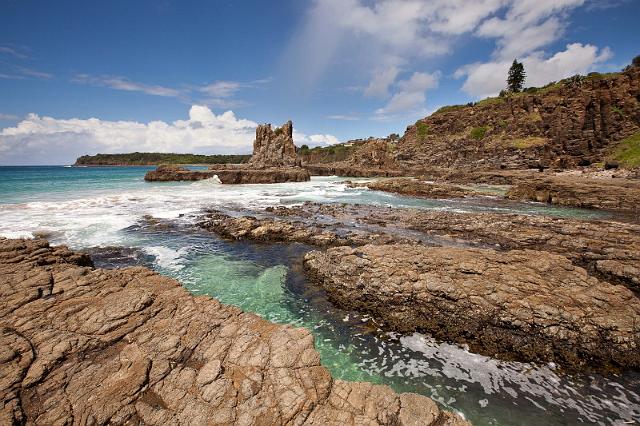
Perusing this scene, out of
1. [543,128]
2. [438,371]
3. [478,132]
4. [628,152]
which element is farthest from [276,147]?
[438,371]

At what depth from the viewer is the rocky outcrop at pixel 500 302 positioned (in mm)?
7918

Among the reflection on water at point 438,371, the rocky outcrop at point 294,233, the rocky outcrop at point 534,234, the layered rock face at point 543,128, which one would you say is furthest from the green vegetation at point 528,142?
the reflection on water at point 438,371

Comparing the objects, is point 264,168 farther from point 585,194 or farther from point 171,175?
point 585,194

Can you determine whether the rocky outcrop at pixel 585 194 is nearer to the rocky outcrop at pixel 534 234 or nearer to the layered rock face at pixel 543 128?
the rocky outcrop at pixel 534 234

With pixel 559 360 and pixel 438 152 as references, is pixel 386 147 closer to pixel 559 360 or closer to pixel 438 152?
pixel 438 152

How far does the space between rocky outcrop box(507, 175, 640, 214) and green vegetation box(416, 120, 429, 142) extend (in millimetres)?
64823

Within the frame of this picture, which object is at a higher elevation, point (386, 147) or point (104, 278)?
point (386, 147)

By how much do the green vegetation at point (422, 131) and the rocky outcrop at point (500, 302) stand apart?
95.4 m

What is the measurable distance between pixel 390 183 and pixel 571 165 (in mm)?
45330

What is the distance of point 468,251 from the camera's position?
1212cm

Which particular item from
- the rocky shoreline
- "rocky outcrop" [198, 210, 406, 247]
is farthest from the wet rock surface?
the rocky shoreline

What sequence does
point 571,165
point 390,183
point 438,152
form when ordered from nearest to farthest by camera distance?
point 390,183 → point 571,165 → point 438,152

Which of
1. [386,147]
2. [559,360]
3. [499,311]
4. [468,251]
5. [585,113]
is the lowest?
[559,360]

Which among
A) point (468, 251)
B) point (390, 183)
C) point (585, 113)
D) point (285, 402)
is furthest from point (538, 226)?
point (585, 113)
